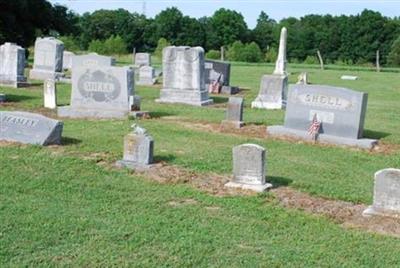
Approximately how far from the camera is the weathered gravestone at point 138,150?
29.5 ft

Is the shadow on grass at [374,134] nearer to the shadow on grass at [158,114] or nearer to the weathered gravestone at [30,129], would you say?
the shadow on grass at [158,114]

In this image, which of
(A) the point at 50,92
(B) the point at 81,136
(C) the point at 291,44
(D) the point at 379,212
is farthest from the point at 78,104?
(C) the point at 291,44

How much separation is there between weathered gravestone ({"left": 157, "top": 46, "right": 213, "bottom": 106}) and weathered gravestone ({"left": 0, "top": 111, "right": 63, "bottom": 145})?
25.1 ft

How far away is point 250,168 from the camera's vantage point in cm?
816

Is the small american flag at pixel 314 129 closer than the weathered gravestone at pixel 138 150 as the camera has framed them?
No

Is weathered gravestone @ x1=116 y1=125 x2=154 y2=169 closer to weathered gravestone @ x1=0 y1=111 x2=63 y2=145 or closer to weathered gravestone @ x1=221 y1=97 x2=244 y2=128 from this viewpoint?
weathered gravestone @ x1=0 y1=111 x2=63 y2=145

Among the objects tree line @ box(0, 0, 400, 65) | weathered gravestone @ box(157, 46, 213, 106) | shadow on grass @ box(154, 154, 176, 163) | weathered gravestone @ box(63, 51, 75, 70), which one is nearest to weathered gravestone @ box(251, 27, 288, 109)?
weathered gravestone @ box(157, 46, 213, 106)

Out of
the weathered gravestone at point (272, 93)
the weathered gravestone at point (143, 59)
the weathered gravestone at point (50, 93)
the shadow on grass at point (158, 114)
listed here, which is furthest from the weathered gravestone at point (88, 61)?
the weathered gravestone at point (143, 59)

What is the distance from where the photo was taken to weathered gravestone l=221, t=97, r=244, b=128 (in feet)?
44.1

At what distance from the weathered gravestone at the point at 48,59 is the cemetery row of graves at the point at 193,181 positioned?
7.35m

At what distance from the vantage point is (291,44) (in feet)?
219

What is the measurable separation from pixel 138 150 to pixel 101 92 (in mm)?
5640

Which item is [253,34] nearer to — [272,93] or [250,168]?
[272,93]

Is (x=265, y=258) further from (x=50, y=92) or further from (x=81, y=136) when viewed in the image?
(x=50, y=92)
